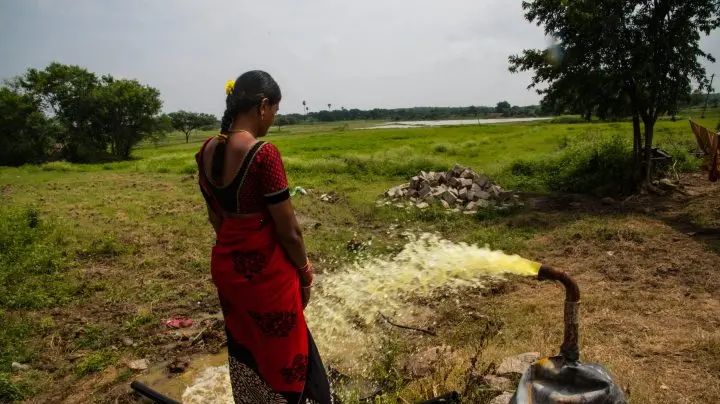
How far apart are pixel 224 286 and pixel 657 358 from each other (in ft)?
13.6

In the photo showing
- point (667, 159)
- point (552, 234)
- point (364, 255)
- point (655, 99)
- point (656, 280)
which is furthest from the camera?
point (667, 159)

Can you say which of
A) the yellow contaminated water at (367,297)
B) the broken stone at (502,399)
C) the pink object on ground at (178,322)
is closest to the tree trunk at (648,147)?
the yellow contaminated water at (367,297)

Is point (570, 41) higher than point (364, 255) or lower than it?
higher

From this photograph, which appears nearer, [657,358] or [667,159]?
[657,358]

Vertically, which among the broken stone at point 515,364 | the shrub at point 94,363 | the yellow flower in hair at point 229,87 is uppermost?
the yellow flower in hair at point 229,87

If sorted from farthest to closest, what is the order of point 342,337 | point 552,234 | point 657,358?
point 552,234
point 342,337
point 657,358

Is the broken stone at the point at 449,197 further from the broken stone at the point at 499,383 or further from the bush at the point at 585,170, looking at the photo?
the broken stone at the point at 499,383

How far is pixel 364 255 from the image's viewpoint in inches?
323

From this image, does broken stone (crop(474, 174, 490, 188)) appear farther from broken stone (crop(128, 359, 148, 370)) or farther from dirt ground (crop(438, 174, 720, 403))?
broken stone (crop(128, 359, 148, 370))

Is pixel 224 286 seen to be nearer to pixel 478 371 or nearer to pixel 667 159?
pixel 478 371

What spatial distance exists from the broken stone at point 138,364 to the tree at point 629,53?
11053 mm

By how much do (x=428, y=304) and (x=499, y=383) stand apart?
2.62 m

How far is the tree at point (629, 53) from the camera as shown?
35.2 ft

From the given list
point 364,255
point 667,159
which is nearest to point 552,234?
point 364,255
